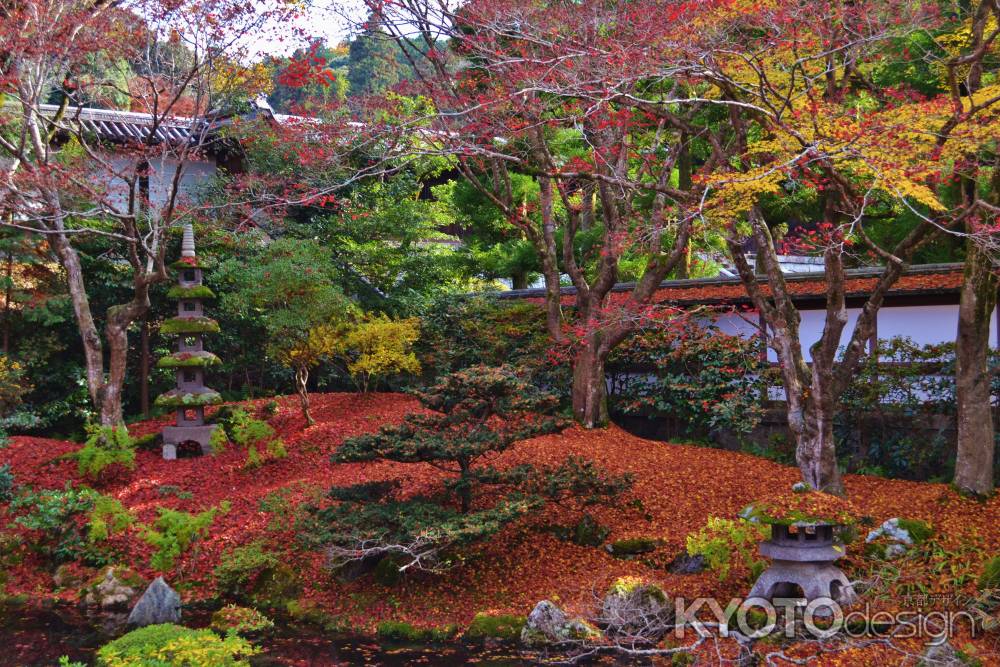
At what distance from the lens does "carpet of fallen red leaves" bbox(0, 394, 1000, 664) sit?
893 cm

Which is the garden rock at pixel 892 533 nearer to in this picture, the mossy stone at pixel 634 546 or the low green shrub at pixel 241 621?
the mossy stone at pixel 634 546

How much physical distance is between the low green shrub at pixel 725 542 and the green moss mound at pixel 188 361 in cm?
912

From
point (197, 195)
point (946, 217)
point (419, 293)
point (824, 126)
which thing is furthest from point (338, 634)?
point (197, 195)

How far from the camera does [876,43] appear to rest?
10.4 m

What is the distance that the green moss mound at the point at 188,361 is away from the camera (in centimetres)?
1430

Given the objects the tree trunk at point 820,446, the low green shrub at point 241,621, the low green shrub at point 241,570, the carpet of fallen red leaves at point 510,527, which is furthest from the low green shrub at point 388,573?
the tree trunk at point 820,446

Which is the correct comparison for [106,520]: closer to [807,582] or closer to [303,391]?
[303,391]

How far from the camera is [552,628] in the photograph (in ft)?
26.5

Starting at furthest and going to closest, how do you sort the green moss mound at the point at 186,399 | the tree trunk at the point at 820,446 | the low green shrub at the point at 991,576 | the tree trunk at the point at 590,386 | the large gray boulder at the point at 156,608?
1. the green moss mound at the point at 186,399
2. the tree trunk at the point at 590,386
3. the tree trunk at the point at 820,446
4. the large gray boulder at the point at 156,608
5. the low green shrub at the point at 991,576

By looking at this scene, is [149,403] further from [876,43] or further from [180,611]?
[876,43]

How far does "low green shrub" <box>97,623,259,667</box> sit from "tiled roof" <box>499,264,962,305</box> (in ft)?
30.1

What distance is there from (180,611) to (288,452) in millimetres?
4420

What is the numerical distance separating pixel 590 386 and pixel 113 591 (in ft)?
24.6

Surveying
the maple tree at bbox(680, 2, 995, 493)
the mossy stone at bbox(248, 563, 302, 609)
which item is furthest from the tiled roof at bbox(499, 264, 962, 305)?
the mossy stone at bbox(248, 563, 302, 609)
